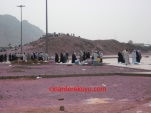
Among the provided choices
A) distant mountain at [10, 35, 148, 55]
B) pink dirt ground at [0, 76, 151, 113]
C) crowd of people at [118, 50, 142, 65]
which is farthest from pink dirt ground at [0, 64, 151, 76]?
distant mountain at [10, 35, 148, 55]

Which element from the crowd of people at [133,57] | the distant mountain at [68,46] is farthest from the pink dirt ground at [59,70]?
the distant mountain at [68,46]

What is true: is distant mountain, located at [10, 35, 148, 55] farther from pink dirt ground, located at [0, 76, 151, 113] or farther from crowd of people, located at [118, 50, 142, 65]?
pink dirt ground, located at [0, 76, 151, 113]

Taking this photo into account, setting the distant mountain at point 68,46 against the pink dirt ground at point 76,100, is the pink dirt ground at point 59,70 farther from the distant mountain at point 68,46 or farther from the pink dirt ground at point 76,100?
the distant mountain at point 68,46

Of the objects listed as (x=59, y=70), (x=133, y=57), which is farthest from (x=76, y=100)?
(x=133, y=57)

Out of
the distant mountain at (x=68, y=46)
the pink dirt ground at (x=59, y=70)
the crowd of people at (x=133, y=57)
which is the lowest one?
the pink dirt ground at (x=59, y=70)

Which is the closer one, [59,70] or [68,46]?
[59,70]

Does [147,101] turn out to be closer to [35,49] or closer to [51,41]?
[35,49]

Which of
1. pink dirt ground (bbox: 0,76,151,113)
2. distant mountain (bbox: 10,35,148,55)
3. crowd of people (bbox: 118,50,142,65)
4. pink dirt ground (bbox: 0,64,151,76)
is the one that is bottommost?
pink dirt ground (bbox: 0,76,151,113)

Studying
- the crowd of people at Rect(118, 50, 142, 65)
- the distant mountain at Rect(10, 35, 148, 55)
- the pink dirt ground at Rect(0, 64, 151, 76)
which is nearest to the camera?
the pink dirt ground at Rect(0, 64, 151, 76)

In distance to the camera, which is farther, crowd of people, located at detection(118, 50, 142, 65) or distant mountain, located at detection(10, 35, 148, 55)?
distant mountain, located at detection(10, 35, 148, 55)

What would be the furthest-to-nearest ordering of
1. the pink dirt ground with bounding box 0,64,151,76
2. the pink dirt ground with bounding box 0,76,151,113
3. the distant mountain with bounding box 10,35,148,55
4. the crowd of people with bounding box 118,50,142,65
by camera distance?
the distant mountain with bounding box 10,35,148,55
the crowd of people with bounding box 118,50,142,65
the pink dirt ground with bounding box 0,64,151,76
the pink dirt ground with bounding box 0,76,151,113

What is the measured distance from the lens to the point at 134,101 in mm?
11055

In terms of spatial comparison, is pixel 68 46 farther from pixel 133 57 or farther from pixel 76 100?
pixel 76 100

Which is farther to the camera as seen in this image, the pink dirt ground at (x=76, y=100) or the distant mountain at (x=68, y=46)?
the distant mountain at (x=68, y=46)
